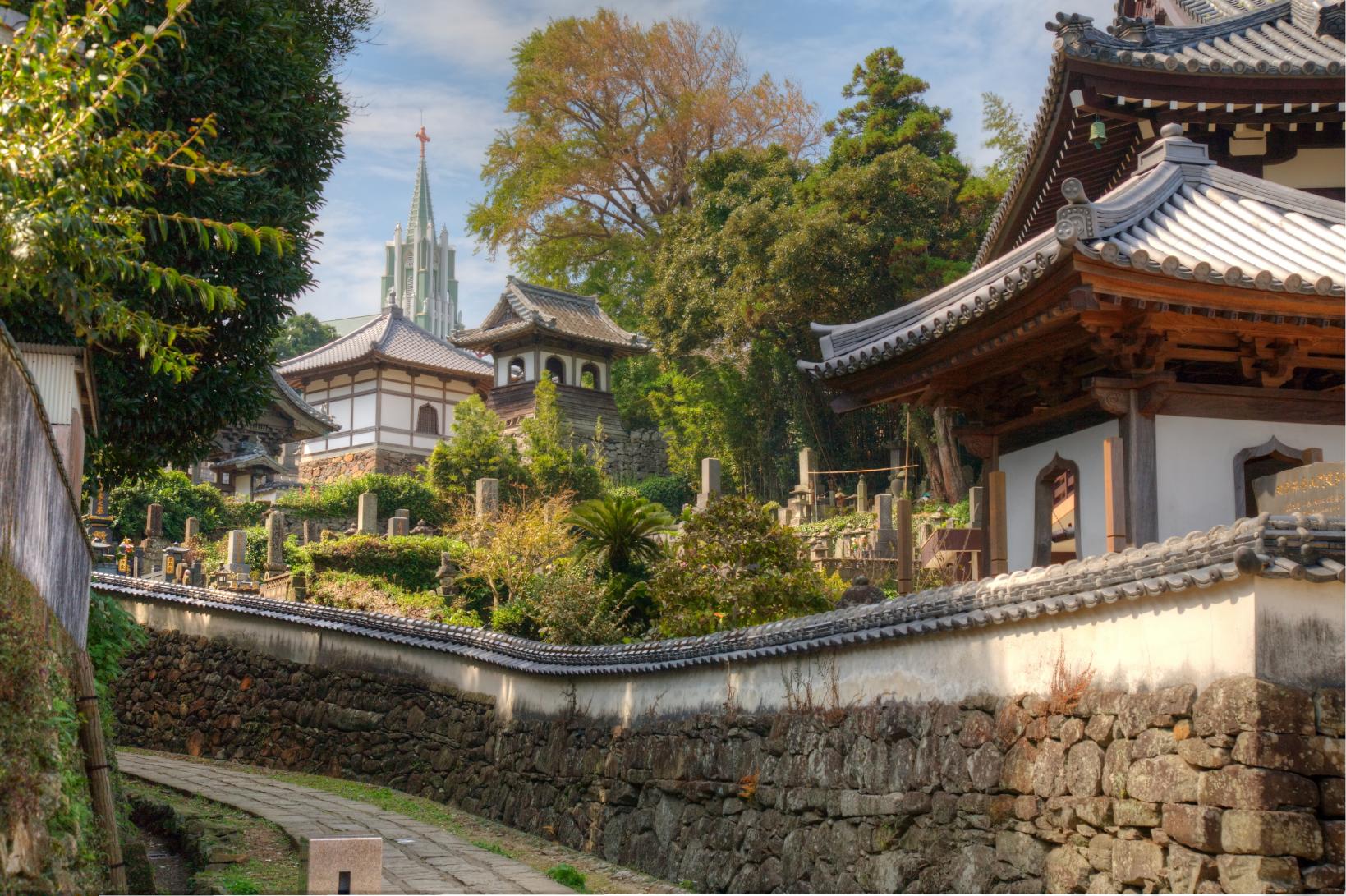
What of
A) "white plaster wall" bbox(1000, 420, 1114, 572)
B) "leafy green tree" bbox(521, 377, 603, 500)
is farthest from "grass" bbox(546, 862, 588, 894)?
"leafy green tree" bbox(521, 377, 603, 500)

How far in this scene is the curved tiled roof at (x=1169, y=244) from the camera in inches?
388

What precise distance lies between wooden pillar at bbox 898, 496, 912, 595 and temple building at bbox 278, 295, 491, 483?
37.0 metres

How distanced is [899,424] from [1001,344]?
26278mm

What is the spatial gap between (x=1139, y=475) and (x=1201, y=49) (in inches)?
195

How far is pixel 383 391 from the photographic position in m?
49.2

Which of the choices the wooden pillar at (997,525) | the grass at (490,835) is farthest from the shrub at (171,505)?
the wooden pillar at (997,525)

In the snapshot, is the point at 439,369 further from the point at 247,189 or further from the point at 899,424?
the point at 247,189

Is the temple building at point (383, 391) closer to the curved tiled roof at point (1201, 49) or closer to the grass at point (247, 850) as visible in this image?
the grass at point (247, 850)

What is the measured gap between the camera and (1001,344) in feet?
37.3

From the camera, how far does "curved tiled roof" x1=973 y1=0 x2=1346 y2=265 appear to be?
40.7ft

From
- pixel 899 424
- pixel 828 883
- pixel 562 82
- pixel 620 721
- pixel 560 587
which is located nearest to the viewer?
pixel 828 883

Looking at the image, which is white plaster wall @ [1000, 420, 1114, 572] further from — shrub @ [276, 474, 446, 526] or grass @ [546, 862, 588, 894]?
shrub @ [276, 474, 446, 526]

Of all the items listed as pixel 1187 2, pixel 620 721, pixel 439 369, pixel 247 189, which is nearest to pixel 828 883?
pixel 620 721

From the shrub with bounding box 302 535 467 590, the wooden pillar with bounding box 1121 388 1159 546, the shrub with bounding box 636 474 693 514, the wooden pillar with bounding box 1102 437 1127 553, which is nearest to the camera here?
the wooden pillar with bounding box 1102 437 1127 553
